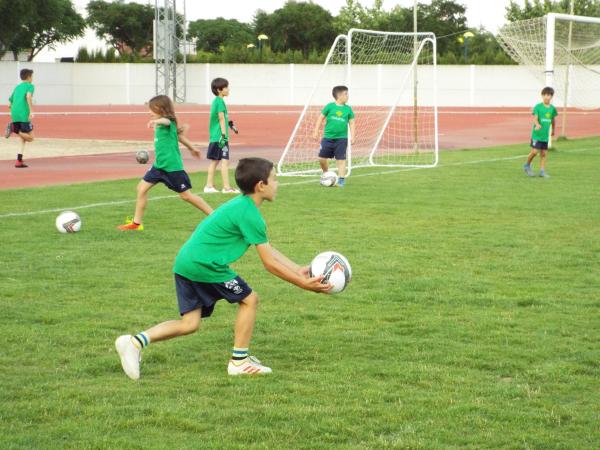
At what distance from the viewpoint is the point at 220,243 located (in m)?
5.75

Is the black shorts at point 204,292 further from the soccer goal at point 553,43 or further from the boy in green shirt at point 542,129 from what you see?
the soccer goal at point 553,43

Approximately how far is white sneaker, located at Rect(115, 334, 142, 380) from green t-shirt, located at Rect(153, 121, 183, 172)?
19.6 feet

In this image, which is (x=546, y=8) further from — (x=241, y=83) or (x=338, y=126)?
(x=338, y=126)

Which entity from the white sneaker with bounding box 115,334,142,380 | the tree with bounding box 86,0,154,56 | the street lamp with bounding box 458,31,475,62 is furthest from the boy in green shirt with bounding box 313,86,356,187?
the tree with bounding box 86,0,154,56

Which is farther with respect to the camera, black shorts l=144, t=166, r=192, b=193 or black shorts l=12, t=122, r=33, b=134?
black shorts l=12, t=122, r=33, b=134

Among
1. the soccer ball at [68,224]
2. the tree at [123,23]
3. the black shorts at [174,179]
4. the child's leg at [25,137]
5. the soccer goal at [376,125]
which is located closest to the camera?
the soccer ball at [68,224]

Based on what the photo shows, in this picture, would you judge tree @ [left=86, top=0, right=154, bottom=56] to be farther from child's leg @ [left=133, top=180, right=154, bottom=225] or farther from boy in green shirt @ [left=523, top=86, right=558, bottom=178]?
child's leg @ [left=133, top=180, right=154, bottom=225]

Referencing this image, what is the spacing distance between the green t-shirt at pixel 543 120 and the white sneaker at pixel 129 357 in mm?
13555

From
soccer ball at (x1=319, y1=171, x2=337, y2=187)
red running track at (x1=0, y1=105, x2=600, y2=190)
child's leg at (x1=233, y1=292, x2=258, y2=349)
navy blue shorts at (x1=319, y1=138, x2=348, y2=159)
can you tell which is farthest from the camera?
red running track at (x1=0, y1=105, x2=600, y2=190)

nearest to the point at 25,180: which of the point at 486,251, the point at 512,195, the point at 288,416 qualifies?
the point at 512,195

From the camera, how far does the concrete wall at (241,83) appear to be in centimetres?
5816

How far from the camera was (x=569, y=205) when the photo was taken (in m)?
14.3

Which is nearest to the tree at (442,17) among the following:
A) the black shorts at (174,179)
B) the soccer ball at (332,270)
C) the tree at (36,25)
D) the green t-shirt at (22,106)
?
the tree at (36,25)

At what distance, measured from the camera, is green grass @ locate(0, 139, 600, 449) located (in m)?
4.89
